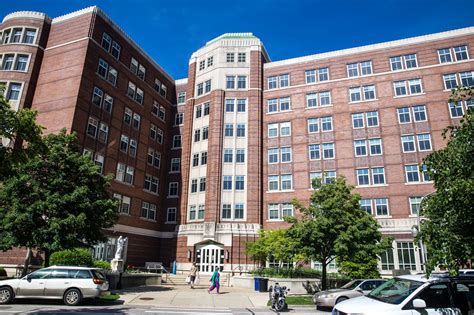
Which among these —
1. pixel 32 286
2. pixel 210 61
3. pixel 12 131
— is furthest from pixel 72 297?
pixel 210 61

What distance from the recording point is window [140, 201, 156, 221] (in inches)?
1573

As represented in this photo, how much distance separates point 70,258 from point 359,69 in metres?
35.4

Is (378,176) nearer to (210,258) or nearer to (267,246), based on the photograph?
(267,246)

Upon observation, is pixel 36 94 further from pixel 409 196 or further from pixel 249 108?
pixel 409 196

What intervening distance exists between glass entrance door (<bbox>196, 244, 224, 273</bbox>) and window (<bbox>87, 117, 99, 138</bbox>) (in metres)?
16.1

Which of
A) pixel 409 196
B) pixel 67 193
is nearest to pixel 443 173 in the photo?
pixel 67 193

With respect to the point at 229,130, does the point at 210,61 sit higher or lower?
higher

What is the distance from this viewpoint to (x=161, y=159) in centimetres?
4462

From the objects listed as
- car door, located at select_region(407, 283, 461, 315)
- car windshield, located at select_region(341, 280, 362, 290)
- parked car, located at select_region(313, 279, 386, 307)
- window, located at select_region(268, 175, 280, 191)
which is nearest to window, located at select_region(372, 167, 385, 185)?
window, located at select_region(268, 175, 280, 191)

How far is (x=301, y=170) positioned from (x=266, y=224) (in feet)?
23.8

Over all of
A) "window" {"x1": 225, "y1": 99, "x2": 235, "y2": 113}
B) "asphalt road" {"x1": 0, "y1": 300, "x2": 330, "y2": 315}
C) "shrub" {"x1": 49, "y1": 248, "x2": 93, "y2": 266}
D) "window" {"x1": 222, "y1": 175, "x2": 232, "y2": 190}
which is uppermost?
"window" {"x1": 225, "y1": 99, "x2": 235, "y2": 113}

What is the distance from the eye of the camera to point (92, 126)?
33.8 meters

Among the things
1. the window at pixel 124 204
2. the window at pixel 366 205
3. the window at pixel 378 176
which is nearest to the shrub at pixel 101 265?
the window at pixel 124 204

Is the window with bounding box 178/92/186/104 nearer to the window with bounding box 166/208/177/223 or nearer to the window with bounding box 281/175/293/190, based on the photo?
the window with bounding box 166/208/177/223
